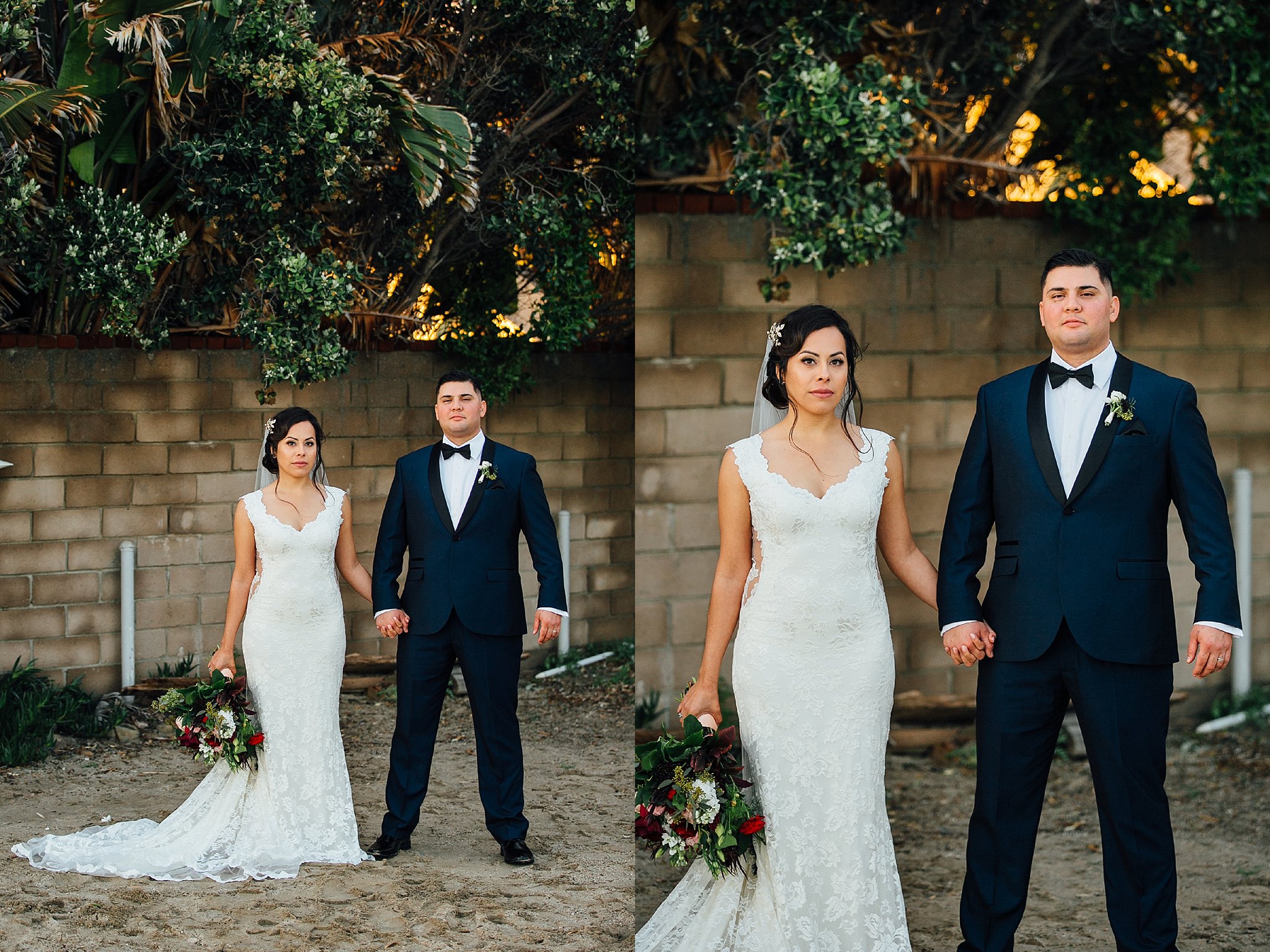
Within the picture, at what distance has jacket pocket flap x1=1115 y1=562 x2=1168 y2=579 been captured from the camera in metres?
2.43

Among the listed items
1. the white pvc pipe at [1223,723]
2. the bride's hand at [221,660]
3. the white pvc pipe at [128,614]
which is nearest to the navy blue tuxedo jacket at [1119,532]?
the bride's hand at [221,660]

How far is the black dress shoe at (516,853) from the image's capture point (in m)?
2.96

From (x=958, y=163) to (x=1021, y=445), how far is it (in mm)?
2663

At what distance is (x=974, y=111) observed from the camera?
15.7 ft

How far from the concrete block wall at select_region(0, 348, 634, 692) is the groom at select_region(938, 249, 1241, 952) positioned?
3.51 feet

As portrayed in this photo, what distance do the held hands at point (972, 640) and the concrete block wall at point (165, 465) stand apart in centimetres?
103

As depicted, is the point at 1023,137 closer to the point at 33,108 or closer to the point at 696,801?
the point at 696,801

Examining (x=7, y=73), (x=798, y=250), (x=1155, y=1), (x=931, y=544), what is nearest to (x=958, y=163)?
(x=1155, y=1)

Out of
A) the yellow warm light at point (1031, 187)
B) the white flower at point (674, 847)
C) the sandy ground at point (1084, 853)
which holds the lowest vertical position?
the sandy ground at point (1084, 853)

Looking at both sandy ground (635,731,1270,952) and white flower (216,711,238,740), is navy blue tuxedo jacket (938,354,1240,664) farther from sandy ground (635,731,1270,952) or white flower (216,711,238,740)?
white flower (216,711,238,740)

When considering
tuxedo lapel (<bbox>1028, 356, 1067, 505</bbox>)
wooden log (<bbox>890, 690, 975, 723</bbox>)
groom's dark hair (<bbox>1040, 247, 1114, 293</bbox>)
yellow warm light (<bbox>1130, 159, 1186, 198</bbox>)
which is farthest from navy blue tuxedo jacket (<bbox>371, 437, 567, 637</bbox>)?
yellow warm light (<bbox>1130, 159, 1186, 198</bbox>)

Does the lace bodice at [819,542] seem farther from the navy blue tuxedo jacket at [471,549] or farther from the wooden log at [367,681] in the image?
the wooden log at [367,681]

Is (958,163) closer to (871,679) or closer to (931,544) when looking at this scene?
(931,544)

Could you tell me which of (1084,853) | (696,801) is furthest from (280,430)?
(1084,853)
